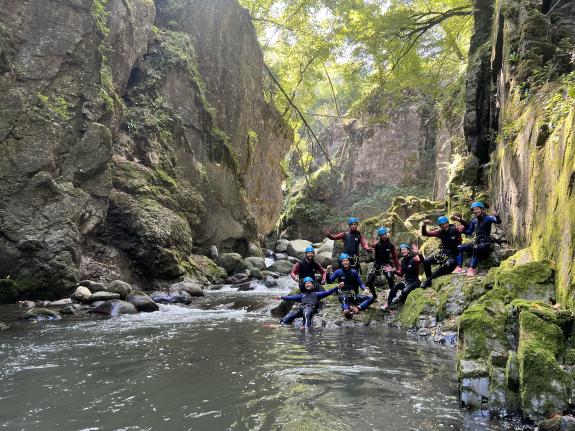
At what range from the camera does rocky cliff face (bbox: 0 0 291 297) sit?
11211 millimetres

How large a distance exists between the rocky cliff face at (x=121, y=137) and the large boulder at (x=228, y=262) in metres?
0.98

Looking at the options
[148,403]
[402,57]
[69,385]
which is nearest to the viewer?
[148,403]

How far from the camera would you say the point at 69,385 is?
4891 mm

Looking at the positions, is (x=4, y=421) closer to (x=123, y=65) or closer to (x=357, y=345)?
(x=357, y=345)

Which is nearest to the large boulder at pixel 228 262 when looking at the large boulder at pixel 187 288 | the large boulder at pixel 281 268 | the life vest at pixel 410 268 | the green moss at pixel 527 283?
the large boulder at pixel 281 268

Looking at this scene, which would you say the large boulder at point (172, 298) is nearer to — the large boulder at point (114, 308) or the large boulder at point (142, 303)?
the large boulder at point (142, 303)

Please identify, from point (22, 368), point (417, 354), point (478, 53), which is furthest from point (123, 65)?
point (417, 354)

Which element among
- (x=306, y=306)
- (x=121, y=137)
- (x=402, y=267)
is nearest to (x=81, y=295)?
(x=306, y=306)

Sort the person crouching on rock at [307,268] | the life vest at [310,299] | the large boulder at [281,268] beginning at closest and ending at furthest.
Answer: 1. the life vest at [310,299]
2. the person crouching on rock at [307,268]
3. the large boulder at [281,268]

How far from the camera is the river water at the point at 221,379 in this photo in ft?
12.8

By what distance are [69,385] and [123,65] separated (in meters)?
14.4

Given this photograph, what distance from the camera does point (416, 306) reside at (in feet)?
30.3

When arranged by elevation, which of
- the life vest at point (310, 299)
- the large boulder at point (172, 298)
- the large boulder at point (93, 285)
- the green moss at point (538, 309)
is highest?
the green moss at point (538, 309)

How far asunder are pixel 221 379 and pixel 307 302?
194 inches
